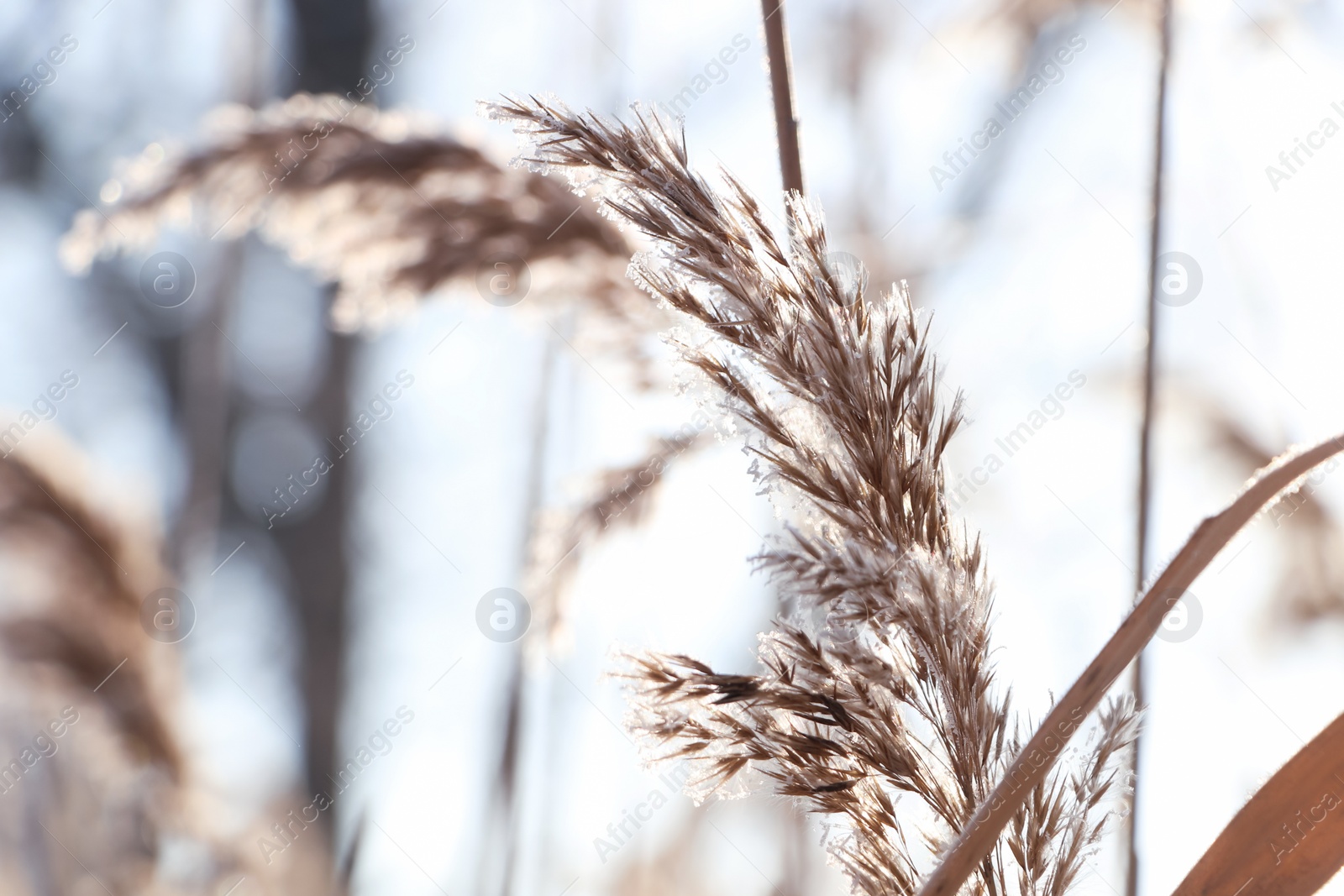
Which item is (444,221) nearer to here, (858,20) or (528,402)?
(528,402)

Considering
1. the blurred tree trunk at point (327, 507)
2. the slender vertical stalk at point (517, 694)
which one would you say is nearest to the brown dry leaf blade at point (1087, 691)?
the slender vertical stalk at point (517, 694)

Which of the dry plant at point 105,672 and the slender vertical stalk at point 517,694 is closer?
the slender vertical stalk at point 517,694

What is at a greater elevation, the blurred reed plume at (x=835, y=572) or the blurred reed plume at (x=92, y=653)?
the blurred reed plume at (x=92, y=653)

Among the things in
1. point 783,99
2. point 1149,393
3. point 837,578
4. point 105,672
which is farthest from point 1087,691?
point 105,672

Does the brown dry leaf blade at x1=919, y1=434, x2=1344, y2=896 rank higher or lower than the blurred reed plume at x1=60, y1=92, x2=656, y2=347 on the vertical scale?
lower

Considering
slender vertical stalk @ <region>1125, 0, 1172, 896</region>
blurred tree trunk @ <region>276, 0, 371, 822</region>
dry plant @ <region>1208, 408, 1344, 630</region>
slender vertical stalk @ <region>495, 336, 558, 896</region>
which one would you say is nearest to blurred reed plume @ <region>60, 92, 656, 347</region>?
slender vertical stalk @ <region>495, 336, 558, 896</region>

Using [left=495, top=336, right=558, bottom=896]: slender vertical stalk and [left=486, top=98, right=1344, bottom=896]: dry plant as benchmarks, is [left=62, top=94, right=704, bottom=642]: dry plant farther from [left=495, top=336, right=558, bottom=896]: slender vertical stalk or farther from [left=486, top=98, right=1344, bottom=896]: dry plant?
Result: [left=486, top=98, right=1344, bottom=896]: dry plant

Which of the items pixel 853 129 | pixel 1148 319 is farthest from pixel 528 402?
pixel 1148 319

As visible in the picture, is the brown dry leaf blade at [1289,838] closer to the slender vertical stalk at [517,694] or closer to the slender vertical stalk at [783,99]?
the slender vertical stalk at [783,99]
